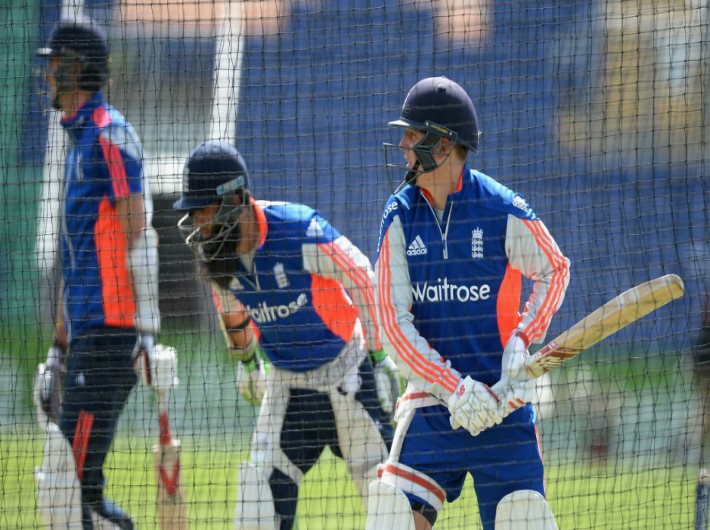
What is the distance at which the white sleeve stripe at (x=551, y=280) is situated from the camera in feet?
11.7

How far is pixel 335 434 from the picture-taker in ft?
15.2

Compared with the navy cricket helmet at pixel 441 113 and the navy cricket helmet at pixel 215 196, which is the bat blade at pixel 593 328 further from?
the navy cricket helmet at pixel 215 196

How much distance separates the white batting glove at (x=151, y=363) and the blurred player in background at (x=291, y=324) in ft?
1.60

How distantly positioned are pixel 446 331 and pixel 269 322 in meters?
1.08

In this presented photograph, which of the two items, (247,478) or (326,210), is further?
(326,210)

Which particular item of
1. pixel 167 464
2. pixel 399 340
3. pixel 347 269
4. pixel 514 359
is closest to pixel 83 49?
pixel 347 269

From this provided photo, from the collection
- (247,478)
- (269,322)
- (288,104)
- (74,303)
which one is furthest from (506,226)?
(288,104)

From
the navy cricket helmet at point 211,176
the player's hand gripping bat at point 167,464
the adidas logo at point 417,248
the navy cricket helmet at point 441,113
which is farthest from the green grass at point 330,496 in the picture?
the navy cricket helmet at point 441,113

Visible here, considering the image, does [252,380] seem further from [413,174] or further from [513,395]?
[513,395]

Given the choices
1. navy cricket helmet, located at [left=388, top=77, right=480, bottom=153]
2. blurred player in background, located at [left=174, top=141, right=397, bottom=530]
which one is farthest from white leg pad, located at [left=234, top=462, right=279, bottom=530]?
navy cricket helmet, located at [left=388, top=77, right=480, bottom=153]

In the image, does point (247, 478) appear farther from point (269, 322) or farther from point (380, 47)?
point (380, 47)

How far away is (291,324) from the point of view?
14.8 feet

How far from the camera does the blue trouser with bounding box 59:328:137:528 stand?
15.6 feet

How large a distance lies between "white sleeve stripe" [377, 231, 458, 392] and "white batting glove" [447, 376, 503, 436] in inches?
1.9
